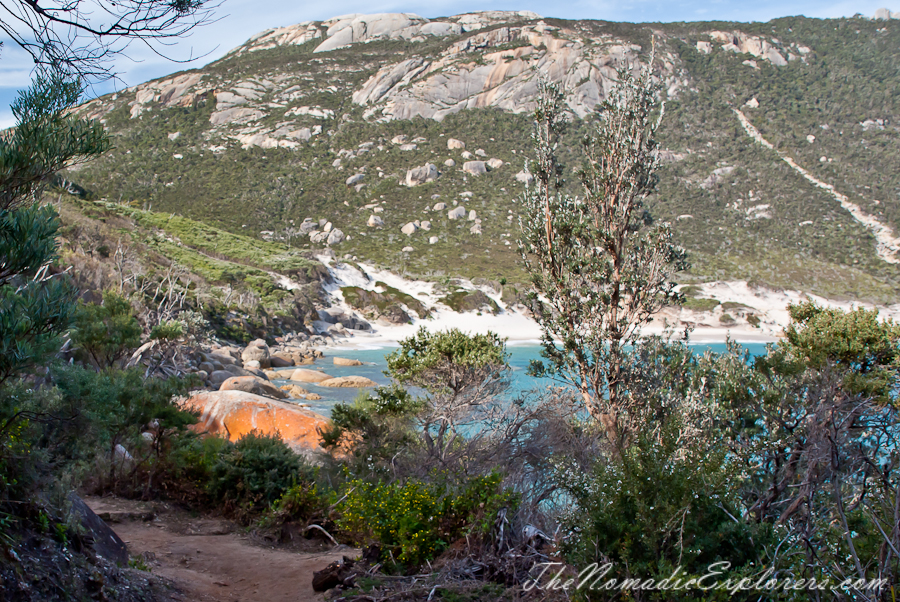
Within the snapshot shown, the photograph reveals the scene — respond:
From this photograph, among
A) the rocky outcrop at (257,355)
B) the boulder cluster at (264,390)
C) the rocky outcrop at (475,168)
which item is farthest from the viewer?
the rocky outcrop at (475,168)

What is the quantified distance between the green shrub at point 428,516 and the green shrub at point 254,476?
2647mm

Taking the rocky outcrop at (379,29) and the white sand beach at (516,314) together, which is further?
the rocky outcrop at (379,29)

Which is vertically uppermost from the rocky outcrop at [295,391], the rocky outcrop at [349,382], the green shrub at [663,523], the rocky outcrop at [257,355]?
the green shrub at [663,523]

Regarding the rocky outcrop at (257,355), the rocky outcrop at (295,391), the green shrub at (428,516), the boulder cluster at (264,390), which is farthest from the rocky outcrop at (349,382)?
the green shrub at (428,516)

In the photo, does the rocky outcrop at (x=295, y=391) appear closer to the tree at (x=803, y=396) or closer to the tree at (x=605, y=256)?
the tree at (x=605, y=256)

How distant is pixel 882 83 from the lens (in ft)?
310

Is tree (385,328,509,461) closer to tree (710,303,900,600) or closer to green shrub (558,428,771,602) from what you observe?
tree (710,303,900,600)

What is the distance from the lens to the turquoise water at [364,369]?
811 inches

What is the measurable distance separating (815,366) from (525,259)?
3.99 meters

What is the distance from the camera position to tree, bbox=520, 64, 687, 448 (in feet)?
25.3

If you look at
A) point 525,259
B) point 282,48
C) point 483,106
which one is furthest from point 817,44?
point 525,259

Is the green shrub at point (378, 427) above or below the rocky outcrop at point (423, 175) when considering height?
below

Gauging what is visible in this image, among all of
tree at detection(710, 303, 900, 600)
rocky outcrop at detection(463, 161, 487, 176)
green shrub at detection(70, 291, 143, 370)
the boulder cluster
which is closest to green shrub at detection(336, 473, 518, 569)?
tree at detection(710, 303, 900, 600)

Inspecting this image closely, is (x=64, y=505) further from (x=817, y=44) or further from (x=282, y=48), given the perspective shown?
(x=282, y=48)
